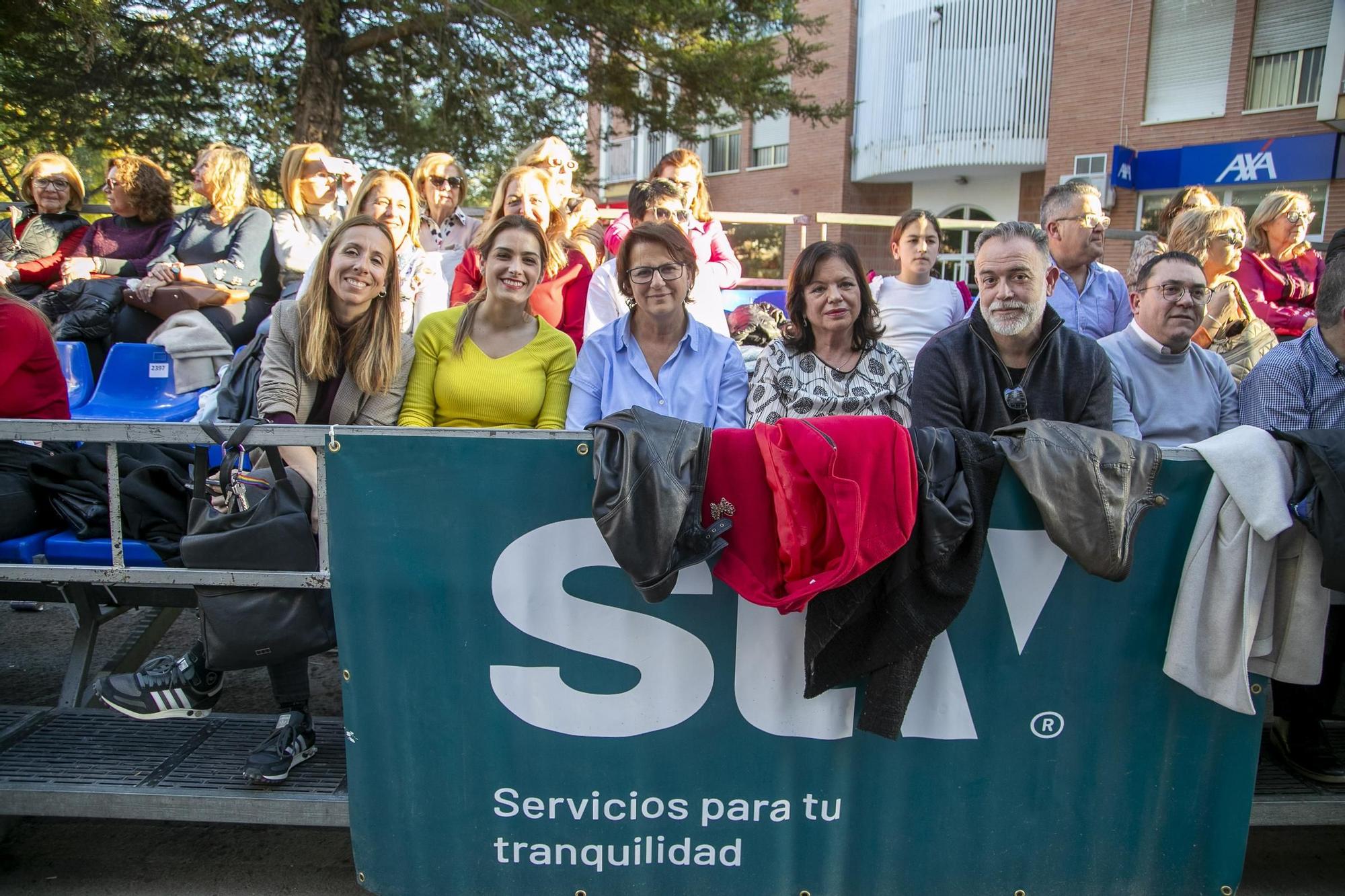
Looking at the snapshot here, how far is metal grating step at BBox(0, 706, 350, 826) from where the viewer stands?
2828 mm

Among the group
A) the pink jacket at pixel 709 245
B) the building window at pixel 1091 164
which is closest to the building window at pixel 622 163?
the building window at pixel 1091 164

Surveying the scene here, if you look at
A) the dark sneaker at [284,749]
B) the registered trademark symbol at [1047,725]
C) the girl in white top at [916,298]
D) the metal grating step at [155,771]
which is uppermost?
the girl in white top at [916,298]

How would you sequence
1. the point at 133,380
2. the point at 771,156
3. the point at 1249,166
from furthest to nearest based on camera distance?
the point at 771,156
the point at 1249,166
the point at 133,380

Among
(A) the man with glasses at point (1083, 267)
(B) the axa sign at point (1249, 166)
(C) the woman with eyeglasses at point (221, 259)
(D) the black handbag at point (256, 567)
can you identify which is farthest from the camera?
(B) the axa sign at point (1249, 166)

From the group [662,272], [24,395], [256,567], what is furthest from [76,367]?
[662,272]

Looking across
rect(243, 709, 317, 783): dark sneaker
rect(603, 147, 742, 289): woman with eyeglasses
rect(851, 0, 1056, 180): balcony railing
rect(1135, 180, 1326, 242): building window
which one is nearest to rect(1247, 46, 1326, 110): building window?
rect(1135, 180, 1326, 242): building window

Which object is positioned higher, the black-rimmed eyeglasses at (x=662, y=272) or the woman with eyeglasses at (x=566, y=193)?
the woman with eyeglasses at (x=566, y=193)

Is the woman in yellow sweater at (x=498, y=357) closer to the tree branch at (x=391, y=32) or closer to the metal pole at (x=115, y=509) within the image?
the metal pole at (x=115, y=509)

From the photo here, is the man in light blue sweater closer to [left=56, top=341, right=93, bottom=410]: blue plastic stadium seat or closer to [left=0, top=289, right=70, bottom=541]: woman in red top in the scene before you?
[left=0, top=289, right=70, bottom=541]: woman in red top

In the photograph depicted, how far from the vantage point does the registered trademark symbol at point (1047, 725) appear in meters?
2.71

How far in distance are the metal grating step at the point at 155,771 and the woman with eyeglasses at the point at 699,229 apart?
3264mm

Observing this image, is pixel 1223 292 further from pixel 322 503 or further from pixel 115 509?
pixel 115 509

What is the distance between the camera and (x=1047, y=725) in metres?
2.71

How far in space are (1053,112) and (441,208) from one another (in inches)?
678
